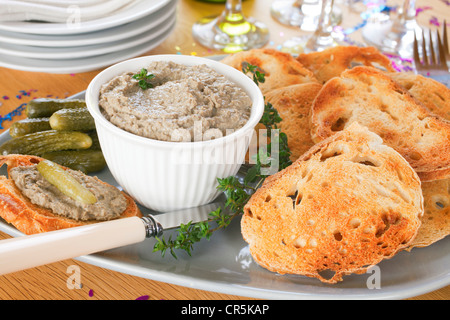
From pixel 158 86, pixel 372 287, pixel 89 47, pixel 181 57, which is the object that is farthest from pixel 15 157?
pixel 372 287

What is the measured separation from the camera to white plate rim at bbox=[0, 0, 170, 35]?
273cm

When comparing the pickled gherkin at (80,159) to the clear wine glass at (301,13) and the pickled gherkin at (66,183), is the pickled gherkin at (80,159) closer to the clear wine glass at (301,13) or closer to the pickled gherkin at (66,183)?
the pickled gherkin at (66,183)

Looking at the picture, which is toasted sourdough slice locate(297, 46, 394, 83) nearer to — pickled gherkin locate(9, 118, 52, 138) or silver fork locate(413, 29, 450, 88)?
silver fork locate(413, 29, 450, 88)

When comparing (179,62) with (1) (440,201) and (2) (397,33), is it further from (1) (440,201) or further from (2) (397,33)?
(2) (397,33)

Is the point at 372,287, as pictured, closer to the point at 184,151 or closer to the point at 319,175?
the point at 319,175

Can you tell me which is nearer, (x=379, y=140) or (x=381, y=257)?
(x=381, y=257)

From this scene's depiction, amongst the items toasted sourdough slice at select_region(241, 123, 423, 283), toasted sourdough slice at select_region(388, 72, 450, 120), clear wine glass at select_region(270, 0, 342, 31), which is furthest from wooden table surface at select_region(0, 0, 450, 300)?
toasted sourdough slice at select_region(388, 72, 450, 120)

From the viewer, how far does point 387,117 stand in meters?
2.40

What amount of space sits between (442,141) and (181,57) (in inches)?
47.5

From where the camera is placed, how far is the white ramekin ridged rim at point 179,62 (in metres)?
1.81

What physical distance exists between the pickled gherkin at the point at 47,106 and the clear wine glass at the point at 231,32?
4.52 ft

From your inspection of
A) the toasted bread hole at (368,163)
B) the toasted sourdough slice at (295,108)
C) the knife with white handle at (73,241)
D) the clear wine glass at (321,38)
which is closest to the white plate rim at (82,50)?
→ the toasted sourdough slice at (295,108)

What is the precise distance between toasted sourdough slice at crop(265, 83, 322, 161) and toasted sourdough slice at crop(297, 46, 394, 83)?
303 millimetres

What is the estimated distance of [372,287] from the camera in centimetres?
176
